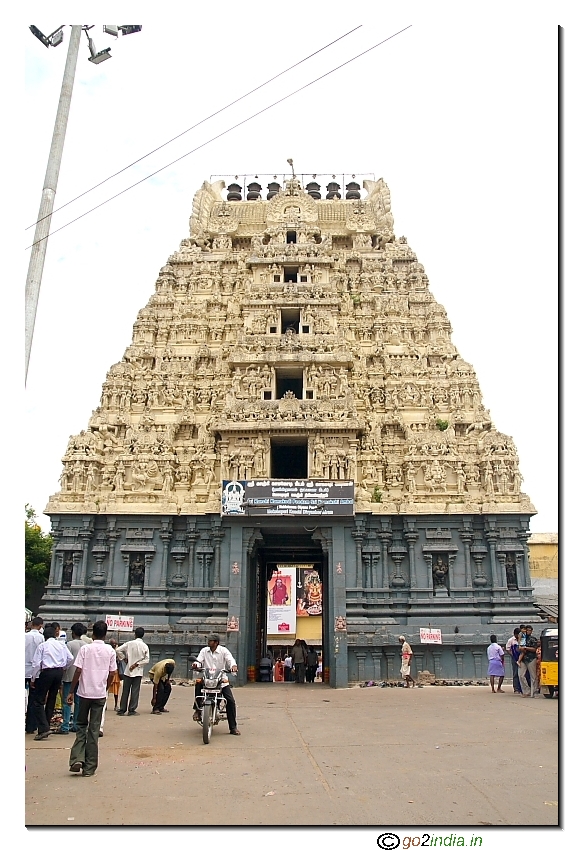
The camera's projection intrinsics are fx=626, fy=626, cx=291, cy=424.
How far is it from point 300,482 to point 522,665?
29.0 feet

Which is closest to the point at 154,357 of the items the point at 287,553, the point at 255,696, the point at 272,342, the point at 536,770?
the point at 272,342

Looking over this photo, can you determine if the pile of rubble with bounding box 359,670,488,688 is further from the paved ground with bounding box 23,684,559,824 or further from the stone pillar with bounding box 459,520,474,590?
the paved ground with bounding box 23,684,559,824

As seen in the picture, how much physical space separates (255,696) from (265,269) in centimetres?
1901

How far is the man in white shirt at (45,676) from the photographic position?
34.3 feet

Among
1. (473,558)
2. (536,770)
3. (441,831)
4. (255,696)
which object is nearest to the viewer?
(441,831)

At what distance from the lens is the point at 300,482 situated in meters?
21.8

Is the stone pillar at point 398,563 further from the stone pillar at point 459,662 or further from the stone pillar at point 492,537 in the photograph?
the stone pillar at point 492,537

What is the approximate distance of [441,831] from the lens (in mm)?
5742

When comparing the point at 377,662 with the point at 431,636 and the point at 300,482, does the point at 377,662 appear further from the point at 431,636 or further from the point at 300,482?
the point at 300,482

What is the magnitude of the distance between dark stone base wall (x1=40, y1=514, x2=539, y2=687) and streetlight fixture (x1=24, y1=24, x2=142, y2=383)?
1422 centimetres

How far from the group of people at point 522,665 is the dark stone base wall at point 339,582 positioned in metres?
2.55

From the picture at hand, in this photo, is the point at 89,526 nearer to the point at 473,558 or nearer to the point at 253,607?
the point at 253,607

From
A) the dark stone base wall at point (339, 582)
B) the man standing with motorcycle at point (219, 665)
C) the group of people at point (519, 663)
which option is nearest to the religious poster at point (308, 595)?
the dark stone base wall at point (339, 582)

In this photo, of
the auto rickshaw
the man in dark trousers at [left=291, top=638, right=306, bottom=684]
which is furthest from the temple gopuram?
the auto rickshaw
